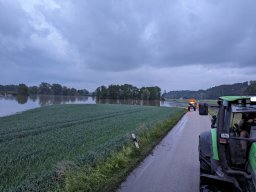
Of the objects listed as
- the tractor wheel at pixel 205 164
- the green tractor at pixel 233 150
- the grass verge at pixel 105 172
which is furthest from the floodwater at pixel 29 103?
the green tractor at pixel 233 150

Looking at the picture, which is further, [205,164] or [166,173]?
[166,173]

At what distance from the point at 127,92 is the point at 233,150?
148 metres

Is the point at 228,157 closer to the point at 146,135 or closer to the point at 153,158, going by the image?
the point at 153,158

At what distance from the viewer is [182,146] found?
46.0 ft

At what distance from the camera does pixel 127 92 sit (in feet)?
503

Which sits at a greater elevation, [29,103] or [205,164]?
[29,103]

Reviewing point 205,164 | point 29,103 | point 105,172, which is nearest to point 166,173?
point 105,172

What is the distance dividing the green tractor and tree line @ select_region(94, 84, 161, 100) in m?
144

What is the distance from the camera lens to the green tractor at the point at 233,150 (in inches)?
205

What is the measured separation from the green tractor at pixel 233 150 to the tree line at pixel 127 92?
471ft

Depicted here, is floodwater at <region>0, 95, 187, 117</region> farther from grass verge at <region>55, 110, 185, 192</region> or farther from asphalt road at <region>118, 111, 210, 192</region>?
asphalt road at <region>118, 111, 210, 192</region>

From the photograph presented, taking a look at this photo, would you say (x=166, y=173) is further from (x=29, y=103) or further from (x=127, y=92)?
(x=127, y=92)

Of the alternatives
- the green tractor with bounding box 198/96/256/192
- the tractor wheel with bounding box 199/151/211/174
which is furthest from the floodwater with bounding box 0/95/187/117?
the green tractor with bounding box 198/96/256/192

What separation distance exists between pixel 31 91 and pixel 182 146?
156493 mm
